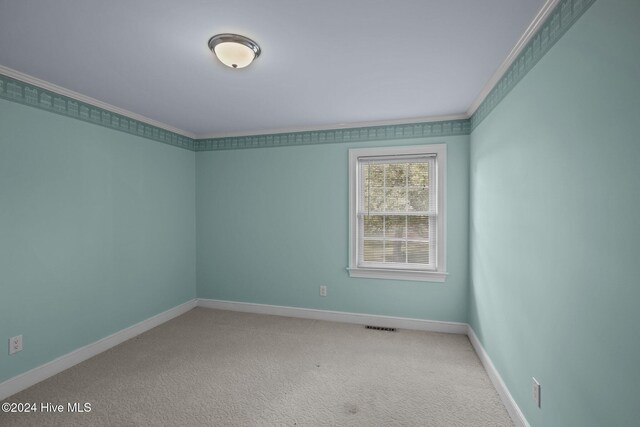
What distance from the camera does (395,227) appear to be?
364 centimetres

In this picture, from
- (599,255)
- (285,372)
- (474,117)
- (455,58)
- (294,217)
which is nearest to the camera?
(599,255)

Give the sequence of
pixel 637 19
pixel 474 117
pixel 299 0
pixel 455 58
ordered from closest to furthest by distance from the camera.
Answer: pixel 637 19 < pixel 299 0 < pixel 455 58 < pixel 474 117

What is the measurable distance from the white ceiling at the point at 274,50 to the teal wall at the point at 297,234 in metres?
0.92

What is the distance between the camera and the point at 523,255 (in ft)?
6.26

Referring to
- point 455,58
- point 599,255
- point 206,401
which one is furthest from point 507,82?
point 206,401

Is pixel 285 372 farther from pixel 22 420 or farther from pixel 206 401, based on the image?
pixel 22 420

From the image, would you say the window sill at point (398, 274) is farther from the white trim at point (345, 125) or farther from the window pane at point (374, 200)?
the white trim at point (345, 125)

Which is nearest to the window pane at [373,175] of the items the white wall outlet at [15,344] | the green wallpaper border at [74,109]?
the green wallpaper border at [74,109]

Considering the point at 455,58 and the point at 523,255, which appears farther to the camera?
the point at 455,58

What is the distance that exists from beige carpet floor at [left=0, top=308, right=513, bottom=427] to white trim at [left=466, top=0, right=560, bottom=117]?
2.48 m

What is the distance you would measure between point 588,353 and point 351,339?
2.32m

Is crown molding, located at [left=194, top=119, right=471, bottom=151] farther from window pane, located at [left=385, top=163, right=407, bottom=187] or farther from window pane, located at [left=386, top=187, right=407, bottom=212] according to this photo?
window pane, located at [left=386, top=187, right=407, bottom=212]

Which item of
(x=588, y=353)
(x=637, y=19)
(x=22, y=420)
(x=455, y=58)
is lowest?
(x=22, y=420)

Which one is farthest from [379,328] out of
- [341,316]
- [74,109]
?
[74,109]
